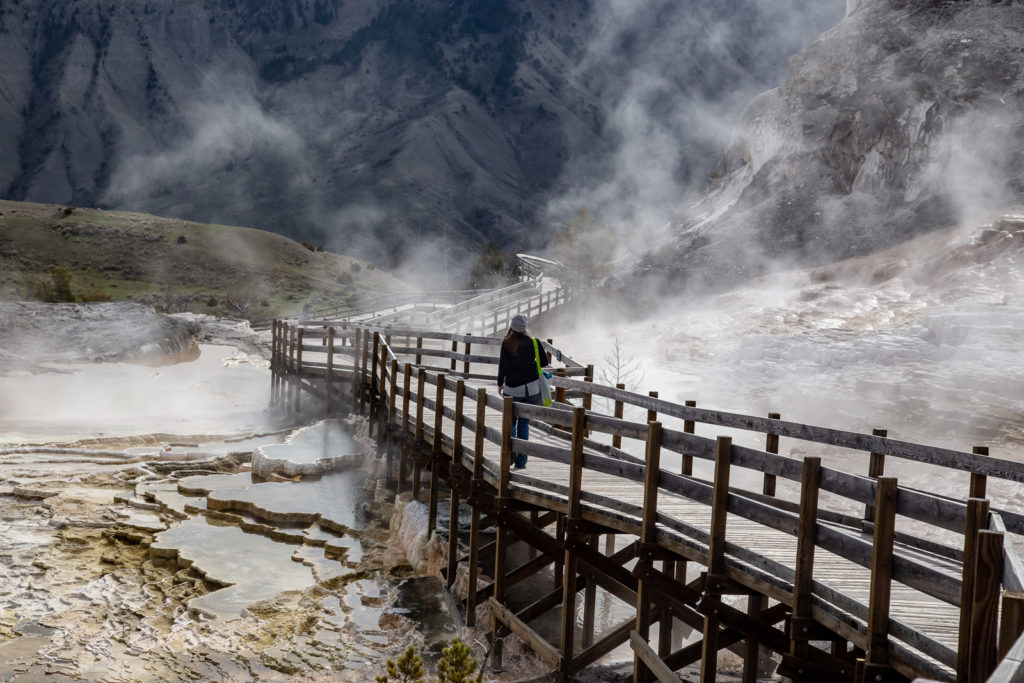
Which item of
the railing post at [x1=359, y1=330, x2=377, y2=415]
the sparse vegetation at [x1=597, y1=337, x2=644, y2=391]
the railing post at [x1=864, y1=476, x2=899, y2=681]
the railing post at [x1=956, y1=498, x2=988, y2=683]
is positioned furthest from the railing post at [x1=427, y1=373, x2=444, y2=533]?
the sparse vegetation at [x1=597, y1=337, x2=644, y2=391]

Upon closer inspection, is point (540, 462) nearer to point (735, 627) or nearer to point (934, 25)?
point (735, 627)

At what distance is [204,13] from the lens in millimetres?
138375

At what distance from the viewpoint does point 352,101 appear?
13512 centimetres

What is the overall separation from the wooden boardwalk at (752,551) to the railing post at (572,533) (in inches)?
0.7

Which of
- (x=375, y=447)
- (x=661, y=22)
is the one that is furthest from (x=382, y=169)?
(x=375, y=447)

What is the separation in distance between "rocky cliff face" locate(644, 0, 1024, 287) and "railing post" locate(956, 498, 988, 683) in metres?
29.7

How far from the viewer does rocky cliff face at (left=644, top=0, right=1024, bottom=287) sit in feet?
104

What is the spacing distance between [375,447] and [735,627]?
1110 cm

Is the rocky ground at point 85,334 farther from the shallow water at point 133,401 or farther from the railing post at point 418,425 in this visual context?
the railing post at point 418,425

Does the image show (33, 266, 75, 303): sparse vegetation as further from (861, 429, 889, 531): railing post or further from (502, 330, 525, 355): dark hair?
(861, 429, 889, 531): railing post

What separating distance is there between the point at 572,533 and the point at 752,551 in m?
2.00

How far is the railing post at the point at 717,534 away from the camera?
5461 mm

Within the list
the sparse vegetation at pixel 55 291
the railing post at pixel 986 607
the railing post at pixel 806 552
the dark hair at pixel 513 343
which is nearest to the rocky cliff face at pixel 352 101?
the sparse vegetation at pixel 55 291

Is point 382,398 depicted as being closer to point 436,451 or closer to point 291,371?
point 436,451
